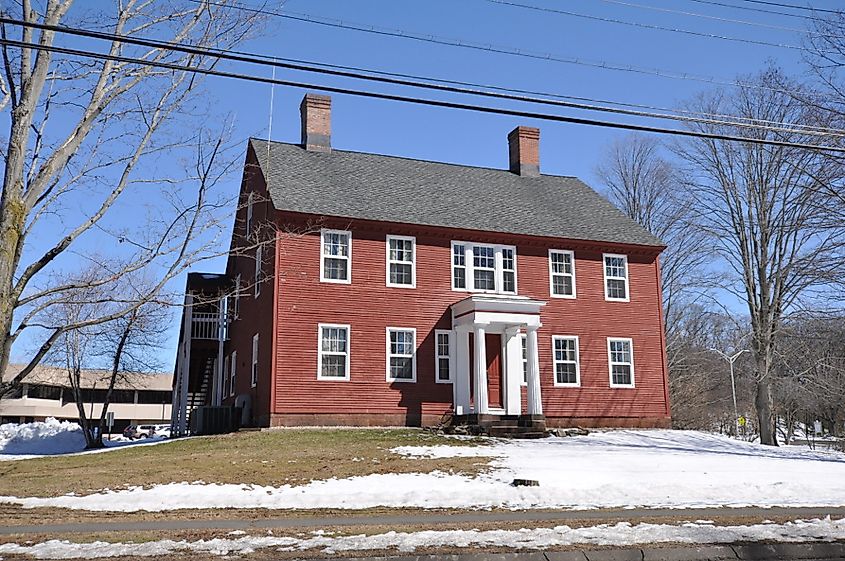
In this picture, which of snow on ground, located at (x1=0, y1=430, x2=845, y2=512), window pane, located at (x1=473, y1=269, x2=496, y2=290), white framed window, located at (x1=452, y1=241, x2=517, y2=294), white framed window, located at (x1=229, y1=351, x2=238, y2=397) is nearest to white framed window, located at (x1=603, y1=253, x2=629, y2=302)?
white framed window, located at (x1=452, y1=241, x2=517, y2=294)

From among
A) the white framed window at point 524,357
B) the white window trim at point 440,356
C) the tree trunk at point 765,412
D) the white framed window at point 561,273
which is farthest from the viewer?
the tree trunk at point 765,412

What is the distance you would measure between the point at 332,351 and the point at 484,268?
5979 mm

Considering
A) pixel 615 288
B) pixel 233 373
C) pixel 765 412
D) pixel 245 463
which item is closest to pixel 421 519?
pixel 245 463

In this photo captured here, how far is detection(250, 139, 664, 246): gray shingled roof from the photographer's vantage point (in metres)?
26.0

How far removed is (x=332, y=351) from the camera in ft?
80.6

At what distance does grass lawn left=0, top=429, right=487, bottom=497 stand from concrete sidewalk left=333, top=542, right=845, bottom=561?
718 centimetres

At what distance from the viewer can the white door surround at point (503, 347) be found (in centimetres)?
2439

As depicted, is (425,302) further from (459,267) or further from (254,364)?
(254,364)

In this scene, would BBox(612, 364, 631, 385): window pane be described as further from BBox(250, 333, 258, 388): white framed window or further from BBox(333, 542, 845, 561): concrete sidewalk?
BBox(333, 542, 845, 561): concrete sidewalk


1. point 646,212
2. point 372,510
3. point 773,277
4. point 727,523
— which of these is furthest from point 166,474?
point 646,212

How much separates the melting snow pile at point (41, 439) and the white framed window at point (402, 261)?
15.8m

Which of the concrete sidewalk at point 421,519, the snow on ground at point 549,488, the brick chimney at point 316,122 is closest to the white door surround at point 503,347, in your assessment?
the snow on ground at point 549,488

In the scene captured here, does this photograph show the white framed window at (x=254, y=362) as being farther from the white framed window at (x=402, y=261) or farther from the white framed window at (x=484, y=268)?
the white framed window at (x=484, y=268)

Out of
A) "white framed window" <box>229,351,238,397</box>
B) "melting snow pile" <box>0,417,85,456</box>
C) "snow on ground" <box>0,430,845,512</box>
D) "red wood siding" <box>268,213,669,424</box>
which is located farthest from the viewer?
"melting snow pile" <box>0,417,85,456</box>
